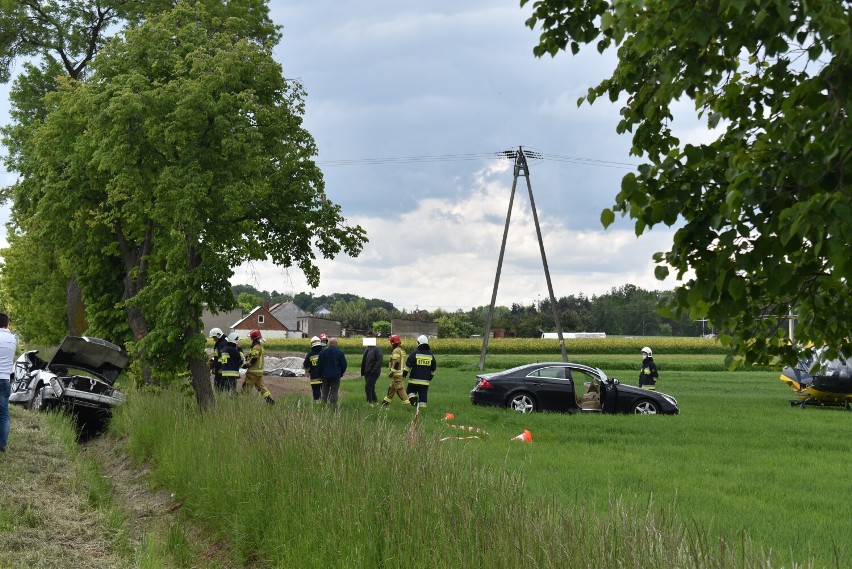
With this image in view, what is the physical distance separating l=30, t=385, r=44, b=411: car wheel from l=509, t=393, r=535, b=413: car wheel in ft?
34.1

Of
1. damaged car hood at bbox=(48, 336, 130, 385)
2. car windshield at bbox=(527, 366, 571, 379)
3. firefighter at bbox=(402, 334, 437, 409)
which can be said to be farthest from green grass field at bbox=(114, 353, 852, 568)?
car windshield at bbox=(527, 366, 571, 379)

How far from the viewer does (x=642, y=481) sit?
1133 centimetres

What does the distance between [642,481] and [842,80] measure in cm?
A: 840

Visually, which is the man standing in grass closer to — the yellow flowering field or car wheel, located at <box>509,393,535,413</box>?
car wheel, located at <box>509,393,535,413</box>

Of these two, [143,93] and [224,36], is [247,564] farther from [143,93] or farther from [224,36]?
Answer: [224,36]

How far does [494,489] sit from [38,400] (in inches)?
563

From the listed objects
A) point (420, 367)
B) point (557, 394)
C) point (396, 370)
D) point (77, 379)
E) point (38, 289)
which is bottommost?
→ point (557, 394)

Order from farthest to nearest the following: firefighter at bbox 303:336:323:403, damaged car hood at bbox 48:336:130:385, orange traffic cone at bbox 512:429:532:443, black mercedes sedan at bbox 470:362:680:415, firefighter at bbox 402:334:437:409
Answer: firefighter at bbox 303:336:323:403
black mercedes sedan at bbox 470:362:680:415
firefighter at bbox 402:334:437:409
damaged car hood at bbox 48:336:130:385
orange traffic cone at bbox 512:429:532:443

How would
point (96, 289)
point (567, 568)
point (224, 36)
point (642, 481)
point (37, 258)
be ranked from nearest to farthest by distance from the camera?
1. point (567, 568)
2. point (642, 481)
3. point (224, 36)
4. point (96, 289)
5. point (37, 258)

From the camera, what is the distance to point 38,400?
18.0 meters

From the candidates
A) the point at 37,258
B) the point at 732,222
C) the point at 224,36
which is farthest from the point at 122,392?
the point at 37,258

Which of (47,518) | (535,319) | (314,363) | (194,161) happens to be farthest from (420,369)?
(535,319)

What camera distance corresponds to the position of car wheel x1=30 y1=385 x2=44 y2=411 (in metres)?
17.6

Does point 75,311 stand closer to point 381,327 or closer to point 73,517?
point 73,517
